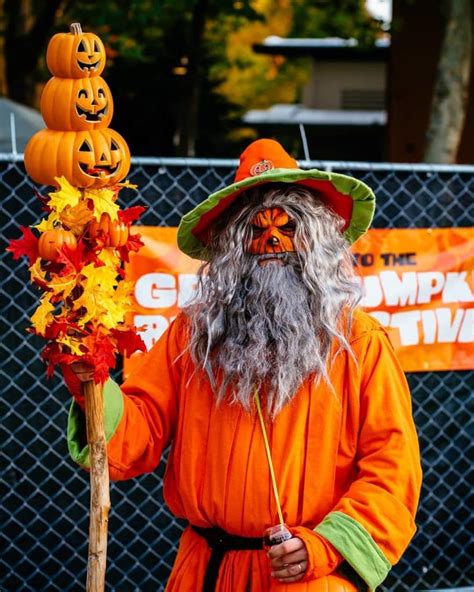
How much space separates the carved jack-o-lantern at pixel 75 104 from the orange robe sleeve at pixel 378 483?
1.05m

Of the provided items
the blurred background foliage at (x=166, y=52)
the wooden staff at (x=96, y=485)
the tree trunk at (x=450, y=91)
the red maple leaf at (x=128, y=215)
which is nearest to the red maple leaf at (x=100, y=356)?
the wooden staff at (x=96, y=485)

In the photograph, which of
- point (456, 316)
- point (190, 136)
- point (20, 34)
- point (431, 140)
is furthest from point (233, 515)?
point (20, 34)

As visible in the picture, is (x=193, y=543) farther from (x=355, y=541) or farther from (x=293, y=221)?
(x=293, y=221)

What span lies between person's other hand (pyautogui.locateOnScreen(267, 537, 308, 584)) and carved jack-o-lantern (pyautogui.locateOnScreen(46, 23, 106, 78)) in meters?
1.44

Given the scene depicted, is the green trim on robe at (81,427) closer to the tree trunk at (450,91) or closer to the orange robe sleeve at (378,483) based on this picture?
the orange robe sleeve at (378,483)

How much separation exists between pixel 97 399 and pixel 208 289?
1.94 feet

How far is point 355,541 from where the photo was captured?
2756mm

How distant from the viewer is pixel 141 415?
304 cm

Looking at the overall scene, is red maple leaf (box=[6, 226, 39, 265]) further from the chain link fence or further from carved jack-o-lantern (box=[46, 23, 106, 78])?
the chain link fence

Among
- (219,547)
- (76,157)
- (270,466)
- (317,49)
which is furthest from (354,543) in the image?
(317,49)

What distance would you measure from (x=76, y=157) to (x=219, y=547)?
4.15 feet

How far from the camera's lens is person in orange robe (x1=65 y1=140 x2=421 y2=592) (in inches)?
111

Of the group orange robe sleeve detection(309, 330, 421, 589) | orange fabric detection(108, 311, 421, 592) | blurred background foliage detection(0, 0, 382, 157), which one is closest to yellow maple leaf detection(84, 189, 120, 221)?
orange fabric detection(108, 311, 421, 592)

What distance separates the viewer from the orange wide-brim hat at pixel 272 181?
2982 millimetres
